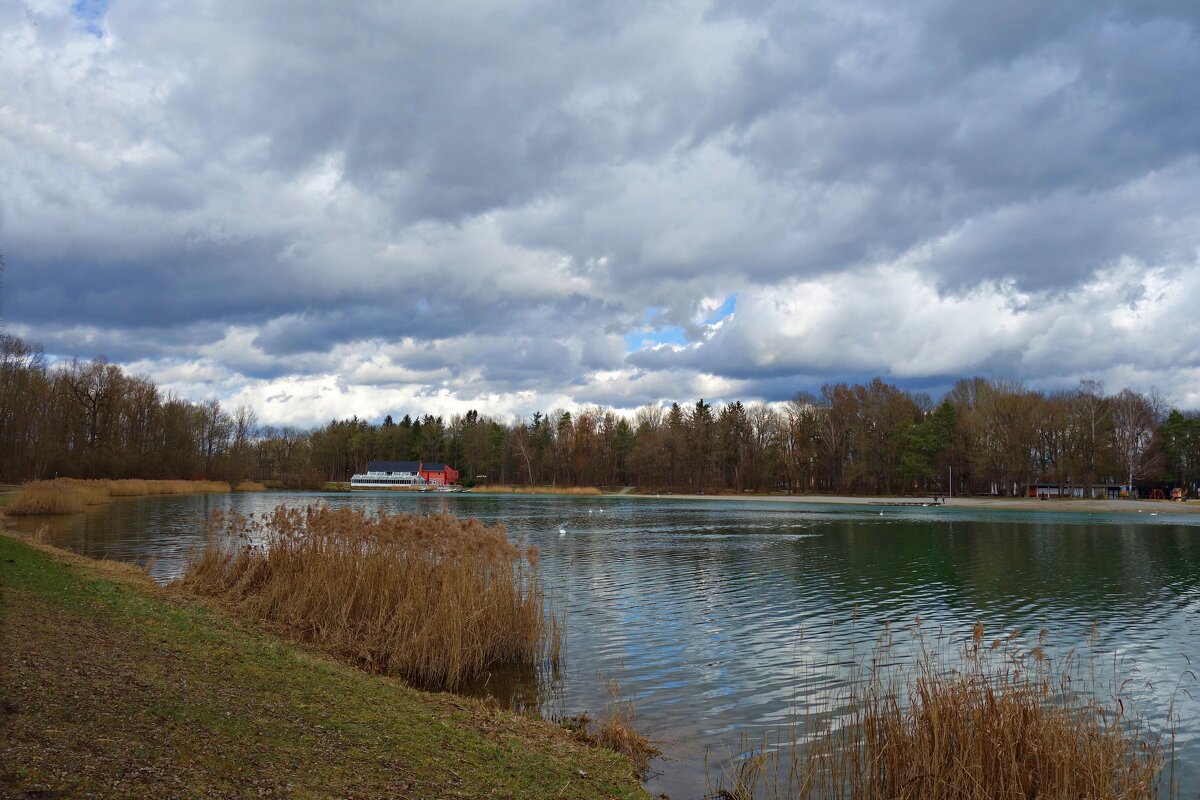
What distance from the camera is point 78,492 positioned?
159ft

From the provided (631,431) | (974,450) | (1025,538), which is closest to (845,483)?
(974,450)

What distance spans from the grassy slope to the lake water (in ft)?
6.30

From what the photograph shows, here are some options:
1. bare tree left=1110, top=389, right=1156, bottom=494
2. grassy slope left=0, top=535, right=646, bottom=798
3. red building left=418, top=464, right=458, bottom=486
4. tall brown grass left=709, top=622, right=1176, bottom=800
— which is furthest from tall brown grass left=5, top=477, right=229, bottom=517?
bare tree left=1110, top=389, right=1156, bottom=494

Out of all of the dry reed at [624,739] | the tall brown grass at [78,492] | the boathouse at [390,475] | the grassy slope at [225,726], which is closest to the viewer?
the grassy slope at [225,726]

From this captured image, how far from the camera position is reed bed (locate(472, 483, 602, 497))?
122 meters

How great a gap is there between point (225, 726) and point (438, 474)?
143674 mm

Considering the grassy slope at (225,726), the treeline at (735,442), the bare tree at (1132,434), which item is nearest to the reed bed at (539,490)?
the treeline at (735,442)

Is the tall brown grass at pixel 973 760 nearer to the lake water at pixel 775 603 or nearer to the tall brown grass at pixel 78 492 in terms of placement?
the lake water at pixel 775 603

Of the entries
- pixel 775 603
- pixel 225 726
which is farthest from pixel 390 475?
pixel 225 726

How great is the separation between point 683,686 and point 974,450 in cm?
9648

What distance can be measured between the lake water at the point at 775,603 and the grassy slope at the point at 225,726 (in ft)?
6.30

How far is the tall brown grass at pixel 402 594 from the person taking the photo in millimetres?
10742

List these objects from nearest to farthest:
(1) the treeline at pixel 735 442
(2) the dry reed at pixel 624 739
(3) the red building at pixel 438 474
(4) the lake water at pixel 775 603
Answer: (2) the dry reed at pixel 624 739 → (4) the lake water at pixel 775 603 → (1) the treeline at pixel 735 442 → (3) the red building at pixel 438 474

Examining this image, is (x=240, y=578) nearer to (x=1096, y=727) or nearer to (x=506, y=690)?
(x=506, y=690)
